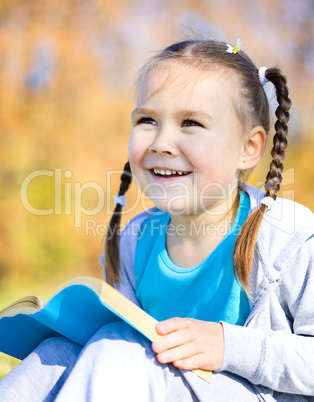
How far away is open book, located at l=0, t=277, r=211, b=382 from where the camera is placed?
0.91m

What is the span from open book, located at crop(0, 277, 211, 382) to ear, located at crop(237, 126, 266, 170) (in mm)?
540

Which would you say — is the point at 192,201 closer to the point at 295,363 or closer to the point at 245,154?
the point at 245,154

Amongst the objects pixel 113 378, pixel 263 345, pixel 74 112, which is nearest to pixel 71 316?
pixel 113 378

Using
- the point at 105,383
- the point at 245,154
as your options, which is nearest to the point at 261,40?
the point at 245,154

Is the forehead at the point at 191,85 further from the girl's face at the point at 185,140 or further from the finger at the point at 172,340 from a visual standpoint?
the finger at the point at 172,340

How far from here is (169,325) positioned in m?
0.95

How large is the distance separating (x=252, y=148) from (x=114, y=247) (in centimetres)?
49

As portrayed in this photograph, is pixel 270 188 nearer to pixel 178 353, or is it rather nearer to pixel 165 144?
pixel 165 144

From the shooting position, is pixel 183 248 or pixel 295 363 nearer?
pixel 295 363

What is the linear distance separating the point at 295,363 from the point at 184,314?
0.34 metres

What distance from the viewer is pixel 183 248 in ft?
4.50

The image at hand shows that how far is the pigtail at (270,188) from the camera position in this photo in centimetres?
117

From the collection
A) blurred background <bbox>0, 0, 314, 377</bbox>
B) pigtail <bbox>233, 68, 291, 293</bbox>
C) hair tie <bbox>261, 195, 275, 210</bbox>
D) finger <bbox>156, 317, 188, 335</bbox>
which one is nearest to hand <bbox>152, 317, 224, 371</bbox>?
finger <bbox>156, 317, 188, 335</bbox>

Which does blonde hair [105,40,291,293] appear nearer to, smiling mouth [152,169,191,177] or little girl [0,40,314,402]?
little girl [0,40,314,402]
